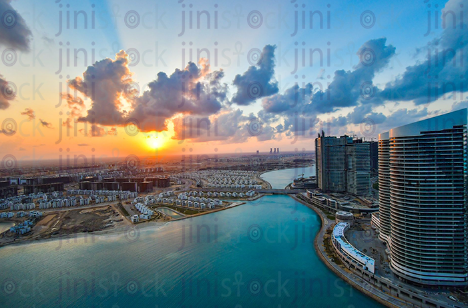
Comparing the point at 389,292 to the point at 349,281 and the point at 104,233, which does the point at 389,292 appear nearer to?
the point at 349,281

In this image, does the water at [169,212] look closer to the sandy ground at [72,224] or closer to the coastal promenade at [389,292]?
the sandy ground at [72,224]

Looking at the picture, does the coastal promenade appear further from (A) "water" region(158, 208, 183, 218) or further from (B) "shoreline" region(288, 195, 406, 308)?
(A) "water" region(158, 208, 183, 218)

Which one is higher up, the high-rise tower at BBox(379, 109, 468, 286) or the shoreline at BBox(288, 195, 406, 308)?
the high-rise tower at BBox(379, 109, 468, 286)

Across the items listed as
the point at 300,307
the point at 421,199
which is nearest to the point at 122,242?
the point at 300,307

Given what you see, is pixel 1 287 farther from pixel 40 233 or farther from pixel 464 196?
pixel 464 196

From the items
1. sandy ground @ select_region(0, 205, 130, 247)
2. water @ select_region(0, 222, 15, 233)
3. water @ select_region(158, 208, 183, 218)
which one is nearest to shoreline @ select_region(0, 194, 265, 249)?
sandy ground @ select_region(0, 205, 130, 247)

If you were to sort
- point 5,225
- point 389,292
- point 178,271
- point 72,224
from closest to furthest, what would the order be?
point 389,292 → point 178,271 → point 72,224 → point 5,225

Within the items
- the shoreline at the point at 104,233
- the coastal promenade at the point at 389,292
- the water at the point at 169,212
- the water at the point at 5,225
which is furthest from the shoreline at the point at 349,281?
the water at the point at 5,225

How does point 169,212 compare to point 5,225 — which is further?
point 169,212

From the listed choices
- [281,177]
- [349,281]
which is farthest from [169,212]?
[281,177]
